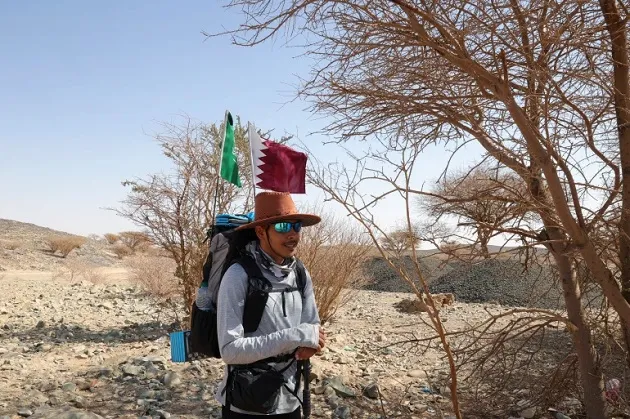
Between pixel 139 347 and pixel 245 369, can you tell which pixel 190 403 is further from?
Result: pixel 245 369

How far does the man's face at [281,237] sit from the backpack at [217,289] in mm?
119

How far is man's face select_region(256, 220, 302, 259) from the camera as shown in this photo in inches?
100.0

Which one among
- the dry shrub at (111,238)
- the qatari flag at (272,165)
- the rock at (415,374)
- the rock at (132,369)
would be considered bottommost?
the rock at (415,374)

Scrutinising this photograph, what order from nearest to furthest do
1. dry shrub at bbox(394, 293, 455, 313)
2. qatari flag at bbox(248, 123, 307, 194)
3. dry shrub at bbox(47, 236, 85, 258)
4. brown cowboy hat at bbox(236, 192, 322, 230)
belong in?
brown cowboy hat at bbox(236, 192, 322, 230) → qatari flag at bbox(248, 123, 307, 194) → dry shrub at bbox(394, 293, 455, 313) → dry shrub at bbox(47, 236, 85, 258)

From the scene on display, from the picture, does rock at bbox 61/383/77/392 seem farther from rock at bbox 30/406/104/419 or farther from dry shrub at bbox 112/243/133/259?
dry shrub at bbox 112/243/133/259

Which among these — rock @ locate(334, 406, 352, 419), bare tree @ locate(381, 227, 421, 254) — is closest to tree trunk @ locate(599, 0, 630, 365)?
bare tree @ locate(381, 227, 421, 254)

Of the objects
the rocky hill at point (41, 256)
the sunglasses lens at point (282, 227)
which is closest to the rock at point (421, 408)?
the sunglasses lens at point (282, 227)

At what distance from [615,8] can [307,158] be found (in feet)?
7.33

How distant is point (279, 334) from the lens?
236 cm

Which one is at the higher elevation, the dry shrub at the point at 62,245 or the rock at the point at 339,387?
the dry shrub at the point at 62,245

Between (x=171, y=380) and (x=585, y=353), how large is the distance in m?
3.79

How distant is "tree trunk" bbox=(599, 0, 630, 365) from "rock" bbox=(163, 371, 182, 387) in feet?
13.1

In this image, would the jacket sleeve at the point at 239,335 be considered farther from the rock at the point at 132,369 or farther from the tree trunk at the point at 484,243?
the rock at the point at 132,369

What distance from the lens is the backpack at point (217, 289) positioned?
93.5 inches
